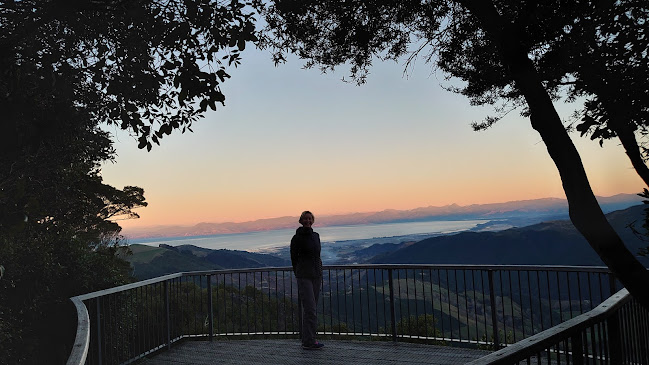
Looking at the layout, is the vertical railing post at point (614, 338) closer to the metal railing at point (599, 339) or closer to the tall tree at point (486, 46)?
the metal railing at point (599, 339)

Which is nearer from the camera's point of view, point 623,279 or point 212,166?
point 623,279

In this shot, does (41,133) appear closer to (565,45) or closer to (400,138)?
(565,45)

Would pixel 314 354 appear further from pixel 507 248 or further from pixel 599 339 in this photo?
pixel 507 248

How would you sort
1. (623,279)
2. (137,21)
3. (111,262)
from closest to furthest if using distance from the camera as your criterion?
(623,279)
(137,21)
(111,262)

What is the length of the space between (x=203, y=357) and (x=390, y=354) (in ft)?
8.64

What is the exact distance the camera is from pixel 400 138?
16.8 metres

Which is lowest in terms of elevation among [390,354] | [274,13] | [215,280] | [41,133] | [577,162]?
[390,354]

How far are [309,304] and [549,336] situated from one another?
5.51m

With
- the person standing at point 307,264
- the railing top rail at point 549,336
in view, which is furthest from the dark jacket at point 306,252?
the railing top rail at point 549,336

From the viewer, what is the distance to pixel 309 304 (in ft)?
25.1

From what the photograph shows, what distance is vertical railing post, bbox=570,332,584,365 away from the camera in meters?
2.70

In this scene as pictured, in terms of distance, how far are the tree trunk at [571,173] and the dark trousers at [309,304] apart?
447 centimetres

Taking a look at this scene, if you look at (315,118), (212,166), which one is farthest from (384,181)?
(212,166)

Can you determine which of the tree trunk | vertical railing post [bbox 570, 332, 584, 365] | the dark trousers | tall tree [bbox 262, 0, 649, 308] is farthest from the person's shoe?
vertical railing post [bbox 570, 332, 584, 365]
